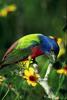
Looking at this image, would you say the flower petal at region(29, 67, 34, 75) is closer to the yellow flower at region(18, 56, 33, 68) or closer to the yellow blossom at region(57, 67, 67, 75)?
the yellow flower at region(18, 56, 33, 68)

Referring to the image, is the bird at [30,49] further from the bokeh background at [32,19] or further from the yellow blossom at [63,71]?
the bokeh background at [32,19]

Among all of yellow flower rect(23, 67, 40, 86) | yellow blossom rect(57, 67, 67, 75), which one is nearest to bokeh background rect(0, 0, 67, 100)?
yellow blossom rect(57, 67, 67, 75)

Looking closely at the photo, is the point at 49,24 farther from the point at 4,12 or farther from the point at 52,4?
the point at 4,12

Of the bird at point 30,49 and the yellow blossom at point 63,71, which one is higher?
the bird at point 30,49

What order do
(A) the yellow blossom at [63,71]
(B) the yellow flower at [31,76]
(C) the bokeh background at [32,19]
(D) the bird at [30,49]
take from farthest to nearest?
(C) the bokeh background at [32,19] < (A) the yellow blossom at [63,71] < (B) the yellow flower at [31,76] < (D) the bird at [30,49]

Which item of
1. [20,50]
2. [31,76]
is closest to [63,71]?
[31,76]

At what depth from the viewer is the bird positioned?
7.11 ft

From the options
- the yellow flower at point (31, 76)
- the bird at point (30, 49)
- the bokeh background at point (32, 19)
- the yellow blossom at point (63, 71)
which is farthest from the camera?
the bokeh background at point (32, 19)

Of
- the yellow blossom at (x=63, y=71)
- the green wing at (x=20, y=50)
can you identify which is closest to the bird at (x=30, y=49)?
the green wing at (x=20, y=50)

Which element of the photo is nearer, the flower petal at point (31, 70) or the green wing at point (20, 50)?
the green wing at point (20, 50)

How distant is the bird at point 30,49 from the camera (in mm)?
2168

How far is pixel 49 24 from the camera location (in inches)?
224

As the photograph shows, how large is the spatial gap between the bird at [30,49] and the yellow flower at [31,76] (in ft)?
0.30

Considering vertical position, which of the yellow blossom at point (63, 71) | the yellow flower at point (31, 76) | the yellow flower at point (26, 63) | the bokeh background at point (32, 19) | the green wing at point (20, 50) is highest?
the green wing at point (20, 50)
